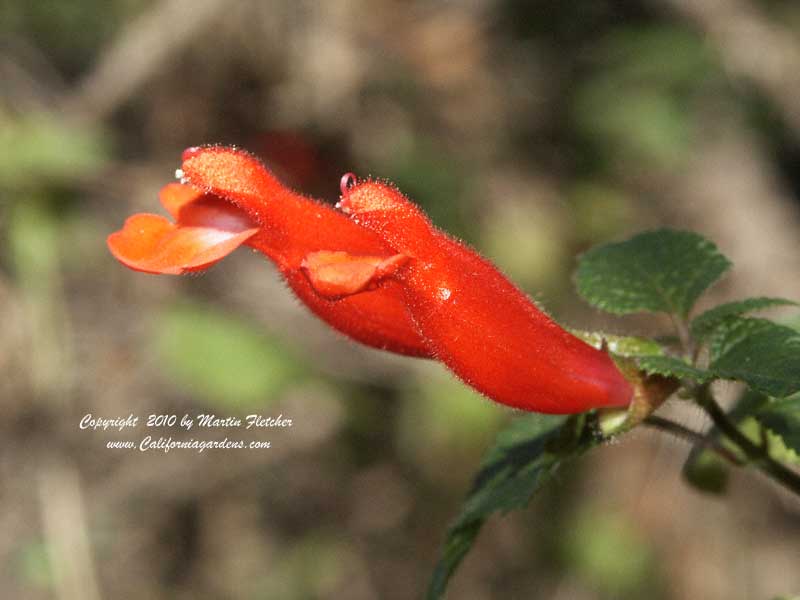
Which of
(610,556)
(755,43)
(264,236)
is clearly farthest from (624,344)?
(755,43)

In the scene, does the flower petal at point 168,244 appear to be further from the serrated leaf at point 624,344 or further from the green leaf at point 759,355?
the green leaf at point 759,355

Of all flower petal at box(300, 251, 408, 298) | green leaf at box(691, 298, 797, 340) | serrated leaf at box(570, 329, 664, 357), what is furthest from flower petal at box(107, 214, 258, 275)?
green leaf at box(691, 298, 797, 340)

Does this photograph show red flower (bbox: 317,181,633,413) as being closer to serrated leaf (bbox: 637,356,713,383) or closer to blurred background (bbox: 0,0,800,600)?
serrated leaf (bbox: 637,356,713,383)

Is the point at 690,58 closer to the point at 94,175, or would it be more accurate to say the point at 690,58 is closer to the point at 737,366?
the point at 94,175

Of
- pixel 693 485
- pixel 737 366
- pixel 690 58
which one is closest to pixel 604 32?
pixel 690 58

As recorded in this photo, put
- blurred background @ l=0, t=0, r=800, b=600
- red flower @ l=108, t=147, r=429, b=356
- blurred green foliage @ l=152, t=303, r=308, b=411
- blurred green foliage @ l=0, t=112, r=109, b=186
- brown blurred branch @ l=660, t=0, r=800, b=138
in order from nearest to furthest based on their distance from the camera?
red flower @ l=108, t=147, r=429, b=356
blurred green foliage @ l=0, t=112, r=109, b=186
blurred green foliage @ l=152, t=303, r=308, b=411
blurred background @ l=0, t=0, r=800, b=600
brown blurred branch @ l=660, t=0, r=800, b=138

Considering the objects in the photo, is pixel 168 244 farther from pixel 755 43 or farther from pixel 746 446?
pixel 755 43

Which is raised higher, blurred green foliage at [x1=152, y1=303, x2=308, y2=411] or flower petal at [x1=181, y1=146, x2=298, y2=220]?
flower petal at [x1=181, y1=146, x2=298, y2=220]
